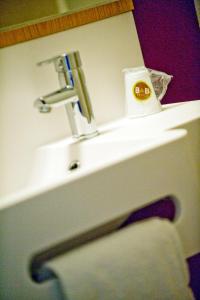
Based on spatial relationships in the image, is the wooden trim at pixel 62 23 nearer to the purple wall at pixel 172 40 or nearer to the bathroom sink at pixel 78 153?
the purple wall at pixel 172 40

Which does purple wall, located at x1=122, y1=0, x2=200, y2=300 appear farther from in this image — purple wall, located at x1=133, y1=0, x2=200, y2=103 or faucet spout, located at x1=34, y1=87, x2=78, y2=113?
faucet spout, located at x1=34, y1=87, x2=78, y2=113

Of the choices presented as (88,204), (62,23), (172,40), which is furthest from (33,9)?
(88,204)

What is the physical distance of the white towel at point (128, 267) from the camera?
36cm

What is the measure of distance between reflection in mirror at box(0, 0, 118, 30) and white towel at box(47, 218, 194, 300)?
1.95ft

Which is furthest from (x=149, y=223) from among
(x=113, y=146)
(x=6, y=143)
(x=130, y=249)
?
(x=6, y=143)

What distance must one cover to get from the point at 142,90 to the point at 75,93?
17 centimetres

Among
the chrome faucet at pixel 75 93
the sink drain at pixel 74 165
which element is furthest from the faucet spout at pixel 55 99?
the sink drain at pixel 74 165

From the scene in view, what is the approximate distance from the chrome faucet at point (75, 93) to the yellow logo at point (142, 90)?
0.13 meters

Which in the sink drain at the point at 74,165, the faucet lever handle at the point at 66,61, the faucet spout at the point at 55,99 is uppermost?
the faucet lever handle at the point at 66,61

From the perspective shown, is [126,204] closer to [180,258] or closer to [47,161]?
[180,258]

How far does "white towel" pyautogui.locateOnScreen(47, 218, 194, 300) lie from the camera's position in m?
0.36

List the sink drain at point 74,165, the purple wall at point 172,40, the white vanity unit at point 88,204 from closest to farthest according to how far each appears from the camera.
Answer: the white vanity unit at point 88,204 < the sink drain at point 74,165 < the purple wall at point 172,40

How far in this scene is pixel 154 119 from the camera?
0.64 metres

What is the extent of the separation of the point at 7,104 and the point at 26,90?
0.19 feet
